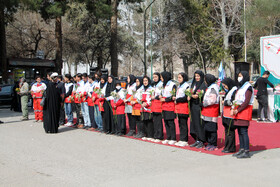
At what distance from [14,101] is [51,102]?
32.2ft


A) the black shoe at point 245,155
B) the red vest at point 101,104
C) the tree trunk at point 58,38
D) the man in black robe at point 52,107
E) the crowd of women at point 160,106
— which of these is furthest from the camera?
the tree trunk at point 58,38

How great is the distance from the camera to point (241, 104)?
24.8 feet

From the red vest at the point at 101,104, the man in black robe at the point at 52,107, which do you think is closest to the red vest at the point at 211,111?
the red vest at the point at 101,104

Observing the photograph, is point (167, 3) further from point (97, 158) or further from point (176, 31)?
point (97, 158)

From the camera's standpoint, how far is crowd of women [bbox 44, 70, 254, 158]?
7.79 m

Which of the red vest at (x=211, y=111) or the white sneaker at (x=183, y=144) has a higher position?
the red vest at (x=211, y=111)

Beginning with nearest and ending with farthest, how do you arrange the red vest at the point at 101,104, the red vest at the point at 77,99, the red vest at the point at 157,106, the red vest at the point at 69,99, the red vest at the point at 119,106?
the red vest at the point at 157,106, the red vest at the point at 119,106, the red vest at the point at 101,104, the red vest at the point at 77,99, the red vest at the point at 69,99

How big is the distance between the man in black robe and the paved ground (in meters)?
1.78

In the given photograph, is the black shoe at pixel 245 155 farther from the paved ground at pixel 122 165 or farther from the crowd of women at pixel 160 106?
the paved ground at pixel 122 165

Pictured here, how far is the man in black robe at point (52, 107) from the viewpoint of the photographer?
11820mm

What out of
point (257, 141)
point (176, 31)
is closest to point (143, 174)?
point (257, 141)

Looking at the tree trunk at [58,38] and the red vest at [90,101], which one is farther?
the tree trunk at [58,38]

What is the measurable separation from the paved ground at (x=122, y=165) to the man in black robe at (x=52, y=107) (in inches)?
70.2

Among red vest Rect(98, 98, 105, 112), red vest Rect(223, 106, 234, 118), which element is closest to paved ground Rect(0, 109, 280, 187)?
red vest Rect(223, 106, 234, 118)
